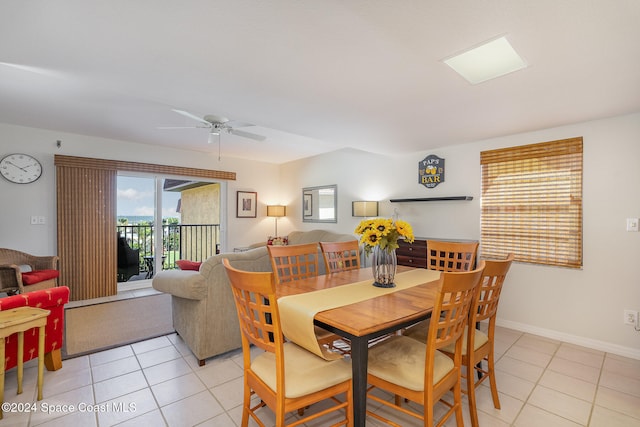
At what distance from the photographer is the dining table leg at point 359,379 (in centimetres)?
135

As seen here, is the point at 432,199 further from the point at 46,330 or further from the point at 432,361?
the point at 46,330

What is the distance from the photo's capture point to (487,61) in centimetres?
194

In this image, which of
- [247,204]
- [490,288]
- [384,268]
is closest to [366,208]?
[384,268]

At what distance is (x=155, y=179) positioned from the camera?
5.32 metres

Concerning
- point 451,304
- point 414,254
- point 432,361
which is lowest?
point 432,361

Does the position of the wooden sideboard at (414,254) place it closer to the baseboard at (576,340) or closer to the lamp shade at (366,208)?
the lamp shade at (366,208)

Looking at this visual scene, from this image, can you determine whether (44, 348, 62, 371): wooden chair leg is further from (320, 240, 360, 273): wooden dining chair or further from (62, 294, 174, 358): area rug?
(320, 240, 360, 273): wooden dining chair

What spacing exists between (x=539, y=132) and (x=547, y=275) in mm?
1614

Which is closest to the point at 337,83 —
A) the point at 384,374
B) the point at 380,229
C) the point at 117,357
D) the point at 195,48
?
the point at 195,48

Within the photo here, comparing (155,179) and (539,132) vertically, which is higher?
(539,132)

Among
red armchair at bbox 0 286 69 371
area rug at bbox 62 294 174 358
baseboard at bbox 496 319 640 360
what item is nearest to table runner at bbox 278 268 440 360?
red armchair at bbox 0 286 69 371

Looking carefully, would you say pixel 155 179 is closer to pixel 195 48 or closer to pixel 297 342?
pixel 195 48

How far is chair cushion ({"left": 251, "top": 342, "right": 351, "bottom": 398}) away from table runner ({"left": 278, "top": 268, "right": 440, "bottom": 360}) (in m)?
0.06

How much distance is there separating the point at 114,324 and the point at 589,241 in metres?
5.33
